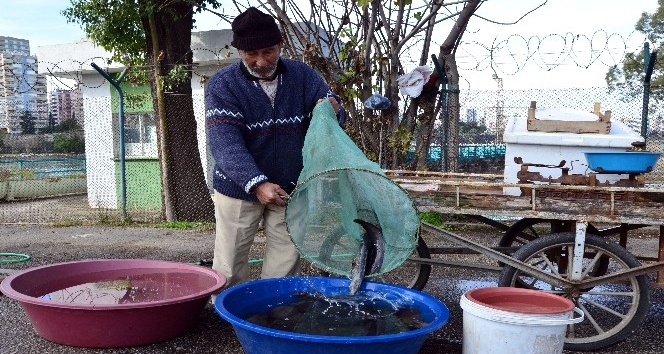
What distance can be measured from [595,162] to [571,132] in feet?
2.16

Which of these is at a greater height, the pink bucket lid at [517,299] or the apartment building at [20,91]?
the apartment building at [20,91]

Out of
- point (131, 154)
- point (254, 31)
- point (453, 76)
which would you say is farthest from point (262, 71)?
point (131, 154)

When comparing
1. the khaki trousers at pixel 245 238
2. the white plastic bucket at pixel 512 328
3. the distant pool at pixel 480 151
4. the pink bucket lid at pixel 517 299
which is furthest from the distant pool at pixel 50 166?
the white plastic bucket at pixel 512 328

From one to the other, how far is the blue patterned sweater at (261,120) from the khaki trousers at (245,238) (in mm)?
108

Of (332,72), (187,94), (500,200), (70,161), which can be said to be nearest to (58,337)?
(500,200)

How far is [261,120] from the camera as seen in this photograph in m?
3.78

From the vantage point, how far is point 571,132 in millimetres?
4566

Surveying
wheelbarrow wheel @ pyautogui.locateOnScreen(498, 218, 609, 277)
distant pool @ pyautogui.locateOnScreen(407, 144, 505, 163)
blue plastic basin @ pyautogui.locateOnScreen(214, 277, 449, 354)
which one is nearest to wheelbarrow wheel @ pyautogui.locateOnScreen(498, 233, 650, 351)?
wheelbarrow wheel @ pyautogui.locateOnScreen(498, 218, 609, 277)

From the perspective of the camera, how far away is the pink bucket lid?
3.10m

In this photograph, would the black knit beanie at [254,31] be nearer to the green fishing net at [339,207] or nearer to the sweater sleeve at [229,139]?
the sweater sleeve at [229,139]

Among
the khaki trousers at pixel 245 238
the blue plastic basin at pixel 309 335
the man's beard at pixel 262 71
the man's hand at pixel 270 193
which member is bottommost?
the blue plastic basin at pixel 309 335

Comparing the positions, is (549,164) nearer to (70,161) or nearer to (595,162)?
(595,162)

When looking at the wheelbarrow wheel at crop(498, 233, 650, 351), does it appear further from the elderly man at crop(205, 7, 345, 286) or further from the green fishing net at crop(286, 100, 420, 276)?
the elderly man at crop(205, 7, 345, 286)

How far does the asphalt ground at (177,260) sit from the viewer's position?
372 centimetres
